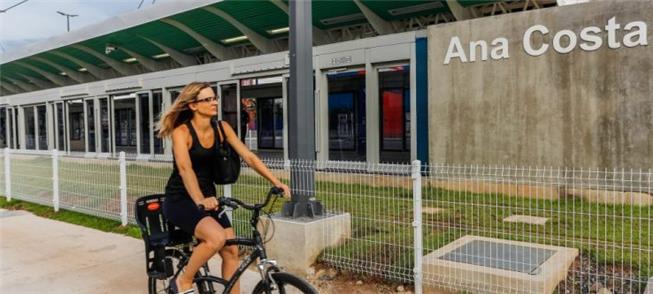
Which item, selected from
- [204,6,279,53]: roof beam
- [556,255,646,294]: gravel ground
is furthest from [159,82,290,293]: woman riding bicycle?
[204,6,279,53]: roof beam

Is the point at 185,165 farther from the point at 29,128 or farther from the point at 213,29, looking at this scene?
the point at 29,128

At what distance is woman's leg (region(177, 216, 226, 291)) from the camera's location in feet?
10.6

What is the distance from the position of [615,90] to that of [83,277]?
26.4ft

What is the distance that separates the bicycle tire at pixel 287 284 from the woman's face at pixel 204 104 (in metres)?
1.12

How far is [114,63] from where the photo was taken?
1025 inches

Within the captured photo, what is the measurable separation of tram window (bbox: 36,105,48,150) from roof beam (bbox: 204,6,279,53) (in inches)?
424

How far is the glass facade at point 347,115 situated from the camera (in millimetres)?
12109

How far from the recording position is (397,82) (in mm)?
11617

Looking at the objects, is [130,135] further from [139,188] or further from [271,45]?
[139,188]

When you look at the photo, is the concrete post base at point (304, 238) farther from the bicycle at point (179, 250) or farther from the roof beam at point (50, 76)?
the roof beam at point (50, 76)

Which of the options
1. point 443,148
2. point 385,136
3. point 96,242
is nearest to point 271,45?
point 385,136

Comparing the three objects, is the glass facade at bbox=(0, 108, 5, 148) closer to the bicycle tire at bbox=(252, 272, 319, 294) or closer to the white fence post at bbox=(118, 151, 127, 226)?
the white fence post at bbox=(118, 151, 127, 226)

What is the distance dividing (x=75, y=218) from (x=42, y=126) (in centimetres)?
1770

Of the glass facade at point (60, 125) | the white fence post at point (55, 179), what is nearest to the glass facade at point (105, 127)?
the glass facade at point (60, 125)
